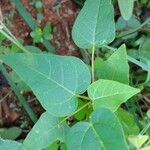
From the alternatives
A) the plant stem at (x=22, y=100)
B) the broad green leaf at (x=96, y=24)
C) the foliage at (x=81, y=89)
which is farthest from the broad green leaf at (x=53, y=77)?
the plant stem at (x=22, y=100)

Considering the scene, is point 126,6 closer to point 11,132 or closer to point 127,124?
point 127,124

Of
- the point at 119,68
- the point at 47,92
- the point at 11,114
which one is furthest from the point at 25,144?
the point at 11,114

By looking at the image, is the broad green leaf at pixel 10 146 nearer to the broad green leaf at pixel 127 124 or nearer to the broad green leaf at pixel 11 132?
the broad green leaf at pixel 127 124

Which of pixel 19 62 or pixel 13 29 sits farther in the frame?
pixel 13 29

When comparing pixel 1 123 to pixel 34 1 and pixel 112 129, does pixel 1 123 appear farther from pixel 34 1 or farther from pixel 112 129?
pixel 112 129

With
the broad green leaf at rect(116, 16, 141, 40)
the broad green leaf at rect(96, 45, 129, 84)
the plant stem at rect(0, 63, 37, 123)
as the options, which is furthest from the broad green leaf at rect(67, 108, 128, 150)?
the broad green leaf at rect(116, 16, 141, 40)

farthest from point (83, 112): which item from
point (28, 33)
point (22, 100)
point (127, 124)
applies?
point (28, 33)

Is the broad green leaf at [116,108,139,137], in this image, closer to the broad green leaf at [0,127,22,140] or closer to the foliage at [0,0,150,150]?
the foliage at [0,0,150,150]
